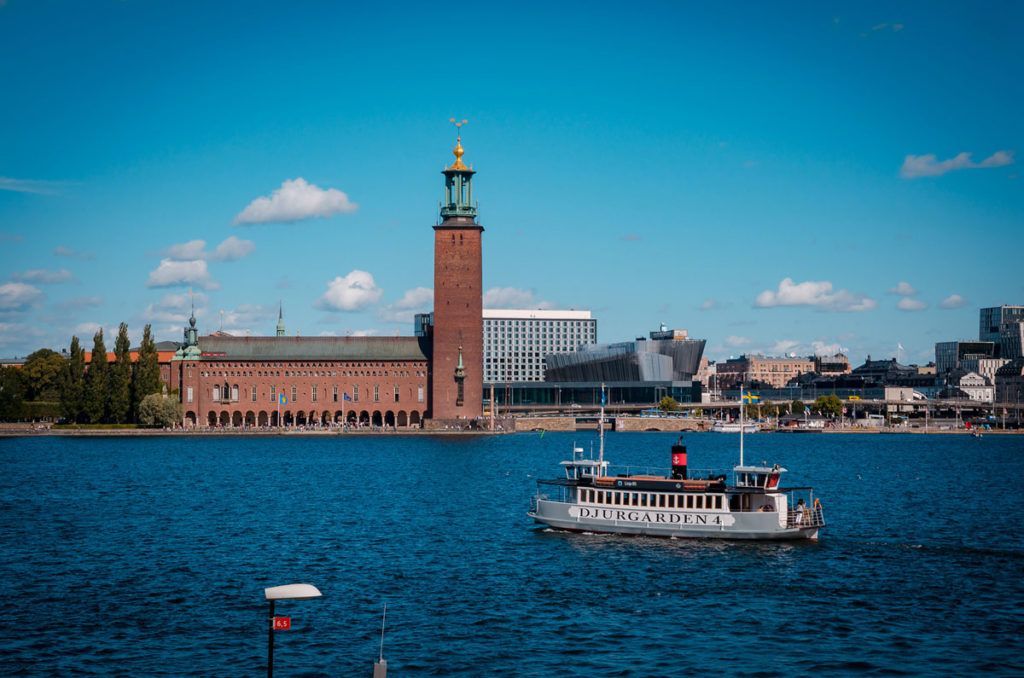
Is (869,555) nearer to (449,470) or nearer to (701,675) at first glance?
(701,675)

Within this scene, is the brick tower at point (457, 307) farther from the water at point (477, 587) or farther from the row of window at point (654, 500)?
the row of window at point (654, 500)

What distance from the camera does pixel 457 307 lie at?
153500 millimetres

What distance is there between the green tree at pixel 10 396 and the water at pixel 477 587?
8201 cm

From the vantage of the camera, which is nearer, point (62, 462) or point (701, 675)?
point (701, 675)

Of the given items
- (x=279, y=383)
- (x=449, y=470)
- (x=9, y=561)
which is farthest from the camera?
(x=279, y=383)

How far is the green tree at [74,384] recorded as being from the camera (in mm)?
137125

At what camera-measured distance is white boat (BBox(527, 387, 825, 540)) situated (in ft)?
151

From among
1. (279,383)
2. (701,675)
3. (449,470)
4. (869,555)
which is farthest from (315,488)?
(279,383)

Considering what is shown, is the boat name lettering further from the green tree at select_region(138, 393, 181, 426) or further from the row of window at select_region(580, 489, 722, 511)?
the green tree at select_region(138, 393, 181, 426)

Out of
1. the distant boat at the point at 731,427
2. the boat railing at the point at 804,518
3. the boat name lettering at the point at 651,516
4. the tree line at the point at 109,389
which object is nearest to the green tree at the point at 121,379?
the tree line at the point at 109,389

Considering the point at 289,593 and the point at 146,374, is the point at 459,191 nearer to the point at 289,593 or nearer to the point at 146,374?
the point at 146,374

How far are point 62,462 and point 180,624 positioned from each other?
223 ft

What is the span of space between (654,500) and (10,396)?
123 meters

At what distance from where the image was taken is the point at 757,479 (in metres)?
46.5
